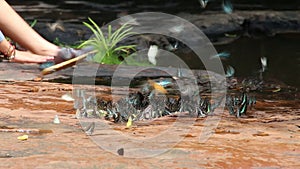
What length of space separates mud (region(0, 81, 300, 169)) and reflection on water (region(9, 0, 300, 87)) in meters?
2.68

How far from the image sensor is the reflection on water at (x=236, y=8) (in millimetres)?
6695

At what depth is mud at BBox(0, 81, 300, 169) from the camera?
2461 mm

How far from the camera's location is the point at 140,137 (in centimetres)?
288

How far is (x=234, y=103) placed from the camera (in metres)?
3.86

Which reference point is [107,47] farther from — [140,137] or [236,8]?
[236,8]

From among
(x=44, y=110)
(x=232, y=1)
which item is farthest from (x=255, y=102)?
(x=232, y=1)

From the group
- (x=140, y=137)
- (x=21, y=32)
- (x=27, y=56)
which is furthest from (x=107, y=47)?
(x=140, y=137)

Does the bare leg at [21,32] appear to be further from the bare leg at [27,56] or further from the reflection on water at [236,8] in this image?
the reflection on water at [236,8]

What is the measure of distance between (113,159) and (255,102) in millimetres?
1901

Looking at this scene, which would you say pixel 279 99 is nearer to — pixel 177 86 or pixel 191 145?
pixel 177 86

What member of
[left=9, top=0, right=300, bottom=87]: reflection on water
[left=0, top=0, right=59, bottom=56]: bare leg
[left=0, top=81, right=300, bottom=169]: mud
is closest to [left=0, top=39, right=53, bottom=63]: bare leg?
[left=0, top=0, right=59, bottom=56]: bare leg

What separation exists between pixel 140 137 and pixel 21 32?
1.72 meters

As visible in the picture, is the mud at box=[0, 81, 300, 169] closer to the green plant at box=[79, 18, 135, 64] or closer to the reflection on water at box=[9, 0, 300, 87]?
the green plant at box=[79, 18, 135, 64]

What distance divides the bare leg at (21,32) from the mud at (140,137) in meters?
0.60
